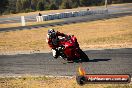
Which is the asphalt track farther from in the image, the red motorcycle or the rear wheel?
the red motorcycle

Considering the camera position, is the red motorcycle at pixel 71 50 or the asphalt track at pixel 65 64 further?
the red motorcycle at pixel 71 50

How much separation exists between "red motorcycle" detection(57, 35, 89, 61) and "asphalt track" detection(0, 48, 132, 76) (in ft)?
1.52

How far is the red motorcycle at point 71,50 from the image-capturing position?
18.2 m

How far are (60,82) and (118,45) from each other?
378 inches

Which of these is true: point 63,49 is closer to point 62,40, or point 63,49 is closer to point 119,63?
point 62,40

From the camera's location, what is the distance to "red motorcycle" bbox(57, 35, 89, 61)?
18.2 metres

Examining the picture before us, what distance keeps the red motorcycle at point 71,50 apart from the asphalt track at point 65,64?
0.46 metres

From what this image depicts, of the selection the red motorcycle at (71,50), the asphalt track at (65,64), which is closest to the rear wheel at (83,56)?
the red motorcycle at (71,50)

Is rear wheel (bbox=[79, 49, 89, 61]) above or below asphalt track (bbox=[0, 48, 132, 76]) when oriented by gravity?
above

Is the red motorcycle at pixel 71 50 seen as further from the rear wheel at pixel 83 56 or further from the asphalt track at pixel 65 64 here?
the asphalt track at pixel 65 64

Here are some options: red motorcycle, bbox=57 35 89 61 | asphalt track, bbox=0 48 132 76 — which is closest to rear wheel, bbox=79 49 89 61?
red motorcycle, bbox=57 35 89 61

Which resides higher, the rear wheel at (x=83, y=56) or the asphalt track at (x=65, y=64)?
the rear wheel at (x=83, y=56)

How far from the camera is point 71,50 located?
59.7 ft

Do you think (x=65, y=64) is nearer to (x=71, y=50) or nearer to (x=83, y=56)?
(x=71, y=50)
